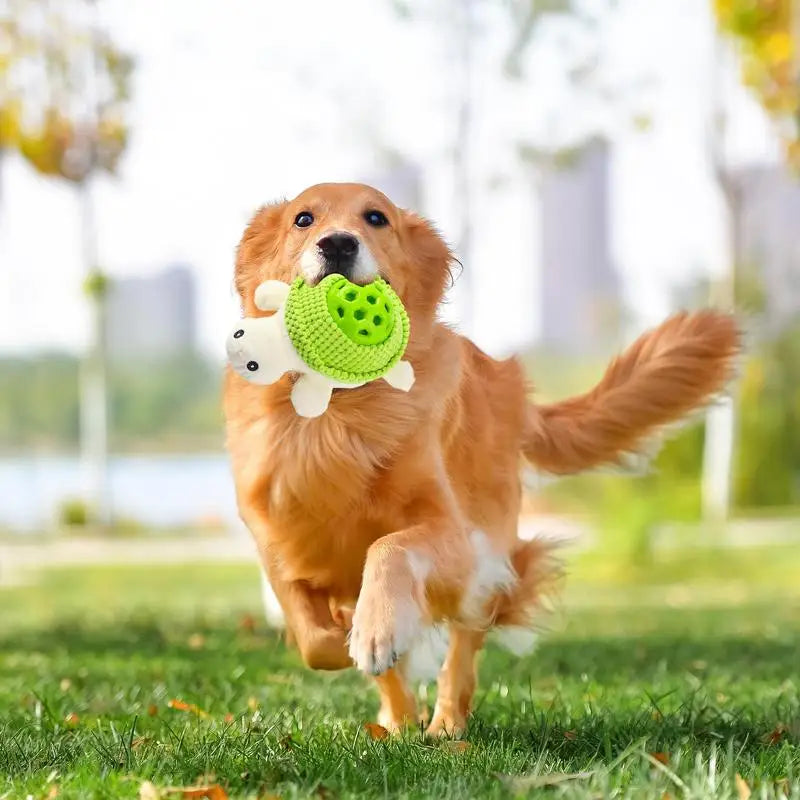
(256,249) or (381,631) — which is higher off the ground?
(256,249)

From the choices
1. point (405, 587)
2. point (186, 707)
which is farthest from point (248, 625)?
point (405, 587)

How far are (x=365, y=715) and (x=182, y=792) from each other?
1246mm

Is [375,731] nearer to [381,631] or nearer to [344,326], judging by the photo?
[381,631]

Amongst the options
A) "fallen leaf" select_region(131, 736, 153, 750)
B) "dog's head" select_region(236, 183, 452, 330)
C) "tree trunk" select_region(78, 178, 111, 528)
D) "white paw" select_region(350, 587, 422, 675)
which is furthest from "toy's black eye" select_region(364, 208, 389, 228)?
"tree trunk" select_region(78, 178, 111, 528)

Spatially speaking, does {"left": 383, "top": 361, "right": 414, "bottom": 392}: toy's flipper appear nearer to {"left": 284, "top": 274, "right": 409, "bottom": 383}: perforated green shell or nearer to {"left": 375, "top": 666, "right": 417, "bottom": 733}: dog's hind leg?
{"left": 284, "top": 274, "right": 409, "bottom": 383}: perforated green shell

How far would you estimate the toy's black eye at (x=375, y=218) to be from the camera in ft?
9.62

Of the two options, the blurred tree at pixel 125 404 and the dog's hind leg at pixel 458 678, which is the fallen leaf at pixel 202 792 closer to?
the dog's hind leg at pixel 458 678

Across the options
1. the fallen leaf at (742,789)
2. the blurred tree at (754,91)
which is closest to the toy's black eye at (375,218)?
the fallen leaf at (742,789)

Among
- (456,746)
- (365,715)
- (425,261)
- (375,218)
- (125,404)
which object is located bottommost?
(125,404)

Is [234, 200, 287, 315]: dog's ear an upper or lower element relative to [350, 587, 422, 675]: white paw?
upper

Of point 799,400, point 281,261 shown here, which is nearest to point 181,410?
point 799,400

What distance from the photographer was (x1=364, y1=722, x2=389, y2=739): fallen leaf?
2.78m

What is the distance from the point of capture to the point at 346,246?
9.01 feet

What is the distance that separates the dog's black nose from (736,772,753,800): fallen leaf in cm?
140
